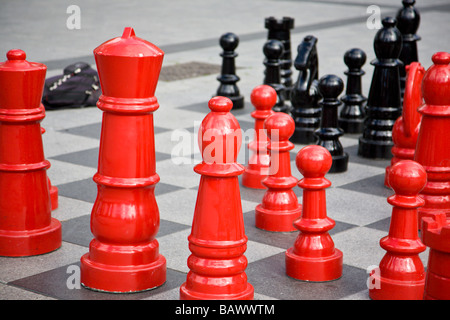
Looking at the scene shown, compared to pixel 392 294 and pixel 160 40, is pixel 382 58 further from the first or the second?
pixel 160 40

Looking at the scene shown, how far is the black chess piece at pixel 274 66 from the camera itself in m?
5.17

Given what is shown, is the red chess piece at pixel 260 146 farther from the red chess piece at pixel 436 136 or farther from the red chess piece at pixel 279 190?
the red chess piece at pixel 436 136

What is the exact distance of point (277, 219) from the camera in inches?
125

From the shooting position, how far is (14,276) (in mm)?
2623

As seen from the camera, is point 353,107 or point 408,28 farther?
point 408,28

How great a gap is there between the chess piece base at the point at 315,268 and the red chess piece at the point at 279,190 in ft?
1.64

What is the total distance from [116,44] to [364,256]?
1.27 meters

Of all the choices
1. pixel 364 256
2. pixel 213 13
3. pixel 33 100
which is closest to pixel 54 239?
pixel 33 100

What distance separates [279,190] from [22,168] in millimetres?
1105

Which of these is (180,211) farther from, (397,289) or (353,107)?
(353,107)

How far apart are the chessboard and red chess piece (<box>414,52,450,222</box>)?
0.82 ft

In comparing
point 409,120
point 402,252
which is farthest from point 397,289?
point 409,120

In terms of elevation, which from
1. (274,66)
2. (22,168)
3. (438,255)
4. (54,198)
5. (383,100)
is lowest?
(54,198)

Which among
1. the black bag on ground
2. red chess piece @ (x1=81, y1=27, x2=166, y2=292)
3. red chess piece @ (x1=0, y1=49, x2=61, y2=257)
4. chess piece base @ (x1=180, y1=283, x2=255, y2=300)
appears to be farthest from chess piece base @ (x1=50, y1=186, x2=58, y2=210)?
the black bag on ground
